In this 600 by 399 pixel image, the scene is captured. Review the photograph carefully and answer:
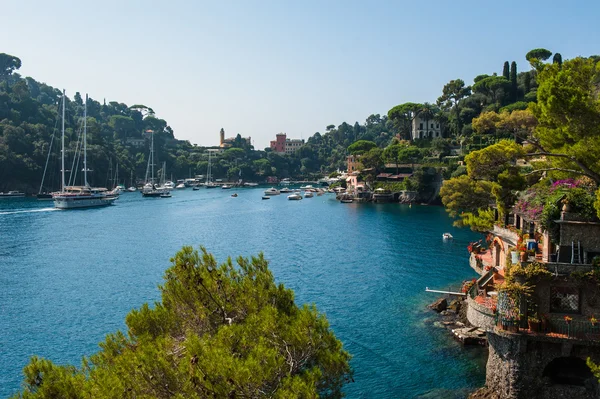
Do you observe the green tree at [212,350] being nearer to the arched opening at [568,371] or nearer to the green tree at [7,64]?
the arched opening at [568,371]

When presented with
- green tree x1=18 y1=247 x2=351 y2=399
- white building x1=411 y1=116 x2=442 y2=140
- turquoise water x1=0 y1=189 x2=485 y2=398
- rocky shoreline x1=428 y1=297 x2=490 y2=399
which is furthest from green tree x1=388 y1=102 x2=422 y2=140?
green tree x1=18 y1=247 x2=351 y2=399

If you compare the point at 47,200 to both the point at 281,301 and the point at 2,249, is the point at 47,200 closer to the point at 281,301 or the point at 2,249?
the point at 2,249

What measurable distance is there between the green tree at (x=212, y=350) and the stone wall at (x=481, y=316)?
9.66 meters

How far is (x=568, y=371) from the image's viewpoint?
2120 centimetres

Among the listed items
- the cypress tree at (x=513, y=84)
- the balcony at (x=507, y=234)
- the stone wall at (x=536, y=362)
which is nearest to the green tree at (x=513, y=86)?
the cypress tree at (x=513, y=84)

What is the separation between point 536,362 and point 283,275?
2929 cm

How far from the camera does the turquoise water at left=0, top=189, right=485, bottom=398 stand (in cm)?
2706

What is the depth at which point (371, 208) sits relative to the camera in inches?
4237

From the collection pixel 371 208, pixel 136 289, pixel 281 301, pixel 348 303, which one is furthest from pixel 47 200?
pixel 281 301

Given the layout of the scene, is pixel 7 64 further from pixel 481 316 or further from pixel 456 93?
pixel 481 316

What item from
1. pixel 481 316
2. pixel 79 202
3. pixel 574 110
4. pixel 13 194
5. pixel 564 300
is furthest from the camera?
pixel 13 194

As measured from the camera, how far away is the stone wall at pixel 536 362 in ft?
65.8

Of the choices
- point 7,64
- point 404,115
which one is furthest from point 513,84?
point 7,64

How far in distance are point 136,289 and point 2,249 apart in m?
27.3
